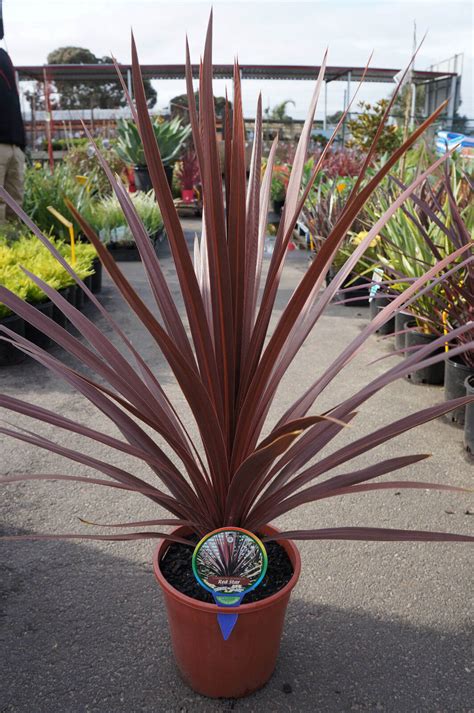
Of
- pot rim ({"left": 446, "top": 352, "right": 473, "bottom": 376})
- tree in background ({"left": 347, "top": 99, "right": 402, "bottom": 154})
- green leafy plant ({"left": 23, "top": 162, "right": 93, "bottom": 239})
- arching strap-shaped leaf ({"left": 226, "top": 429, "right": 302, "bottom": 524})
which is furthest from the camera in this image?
A: tree in background ({"left": 347, "top": 99, "right": 402, "bottom": 154})

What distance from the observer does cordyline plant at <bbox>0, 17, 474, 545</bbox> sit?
1035mm

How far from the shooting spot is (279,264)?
3.91ft

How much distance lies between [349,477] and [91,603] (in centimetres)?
89

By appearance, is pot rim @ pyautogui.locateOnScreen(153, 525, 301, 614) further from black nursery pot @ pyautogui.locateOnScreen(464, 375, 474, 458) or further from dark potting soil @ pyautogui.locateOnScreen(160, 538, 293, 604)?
black nursery pot @ pyautogui.locateOnScreen(464, 375, 474, 458)

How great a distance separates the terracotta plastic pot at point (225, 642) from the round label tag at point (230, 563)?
42 mm

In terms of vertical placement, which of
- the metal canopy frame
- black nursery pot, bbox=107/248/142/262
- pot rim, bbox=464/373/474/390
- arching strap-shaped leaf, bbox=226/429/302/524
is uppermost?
the metal canopy frame

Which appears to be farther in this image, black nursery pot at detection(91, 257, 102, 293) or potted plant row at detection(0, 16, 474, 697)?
black nursery pot at detection(91, 257, 102, 293)

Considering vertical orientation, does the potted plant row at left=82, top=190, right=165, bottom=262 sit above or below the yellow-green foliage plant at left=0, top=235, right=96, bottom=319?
below

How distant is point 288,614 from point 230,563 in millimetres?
563

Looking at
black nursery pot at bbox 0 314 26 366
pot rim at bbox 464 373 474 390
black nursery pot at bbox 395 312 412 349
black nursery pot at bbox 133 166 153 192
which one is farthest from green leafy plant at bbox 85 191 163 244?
pot rim at bbox 464 373 474 390

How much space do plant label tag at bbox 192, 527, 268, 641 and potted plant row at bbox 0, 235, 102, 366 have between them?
6.66ft

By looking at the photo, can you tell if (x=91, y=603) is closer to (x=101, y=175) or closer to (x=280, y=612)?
(x=280, y=612)

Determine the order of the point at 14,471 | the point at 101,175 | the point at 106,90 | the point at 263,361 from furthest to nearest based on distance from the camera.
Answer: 1. the point at 106,90
2. the point at 101,175
3. the point at 14,471
4. the point at 263,361

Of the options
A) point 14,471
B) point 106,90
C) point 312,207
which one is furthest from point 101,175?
point 106,90
